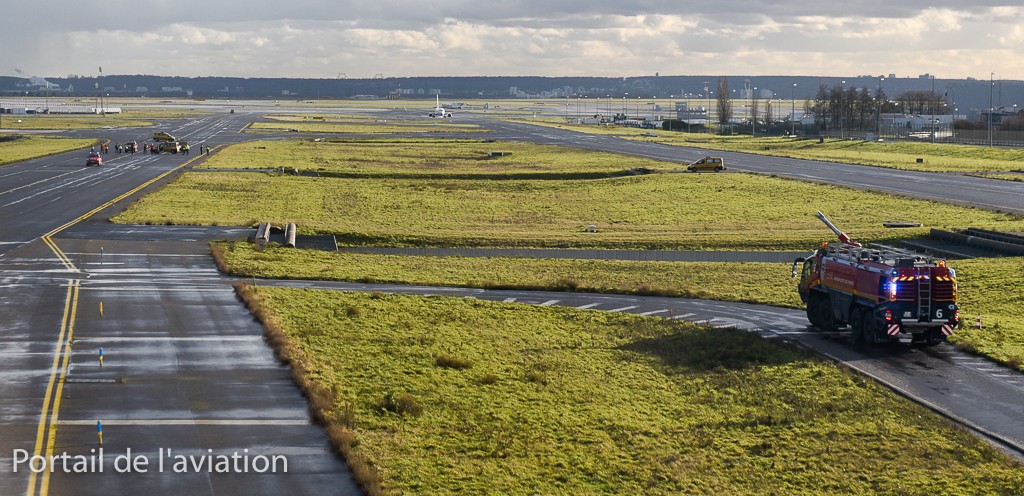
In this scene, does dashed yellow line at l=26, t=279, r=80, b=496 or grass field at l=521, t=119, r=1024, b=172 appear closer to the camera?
dashed yellow line at l=26, t=279, r=80, b=496

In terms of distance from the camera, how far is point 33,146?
16812 centimetres

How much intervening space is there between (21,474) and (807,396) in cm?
2101

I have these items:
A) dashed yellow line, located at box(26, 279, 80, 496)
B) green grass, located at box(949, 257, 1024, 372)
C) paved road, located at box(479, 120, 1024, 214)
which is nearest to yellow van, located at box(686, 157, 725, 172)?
paved road, located at box(479, 120, 1024, 214)

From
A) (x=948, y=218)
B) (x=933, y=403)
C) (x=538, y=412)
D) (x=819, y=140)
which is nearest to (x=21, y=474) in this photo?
(x=538, y=412)

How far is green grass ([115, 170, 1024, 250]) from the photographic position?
239ft

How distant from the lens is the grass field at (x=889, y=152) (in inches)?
5276

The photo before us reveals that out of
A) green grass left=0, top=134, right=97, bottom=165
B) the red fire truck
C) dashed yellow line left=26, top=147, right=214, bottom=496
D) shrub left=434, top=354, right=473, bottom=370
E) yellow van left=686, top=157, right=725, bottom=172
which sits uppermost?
green grass left=0, top=134, right=97, bottom=165

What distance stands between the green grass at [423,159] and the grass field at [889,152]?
25.7 metres

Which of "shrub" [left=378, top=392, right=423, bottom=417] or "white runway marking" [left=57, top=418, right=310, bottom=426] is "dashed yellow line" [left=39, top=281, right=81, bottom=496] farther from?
"shrub" [left=378, top=392, right=423, bottom=417]

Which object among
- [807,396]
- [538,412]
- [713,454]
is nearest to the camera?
[713,454]

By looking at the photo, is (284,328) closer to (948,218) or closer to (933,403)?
(933,403)

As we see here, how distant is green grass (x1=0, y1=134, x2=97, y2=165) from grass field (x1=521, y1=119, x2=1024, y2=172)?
305ft

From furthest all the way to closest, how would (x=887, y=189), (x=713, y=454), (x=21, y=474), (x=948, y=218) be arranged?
(x=887, y=189)
(x=948, y=218)
(x=713, y=454)
(x=21, y=474)

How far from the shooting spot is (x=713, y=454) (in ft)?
91.2
